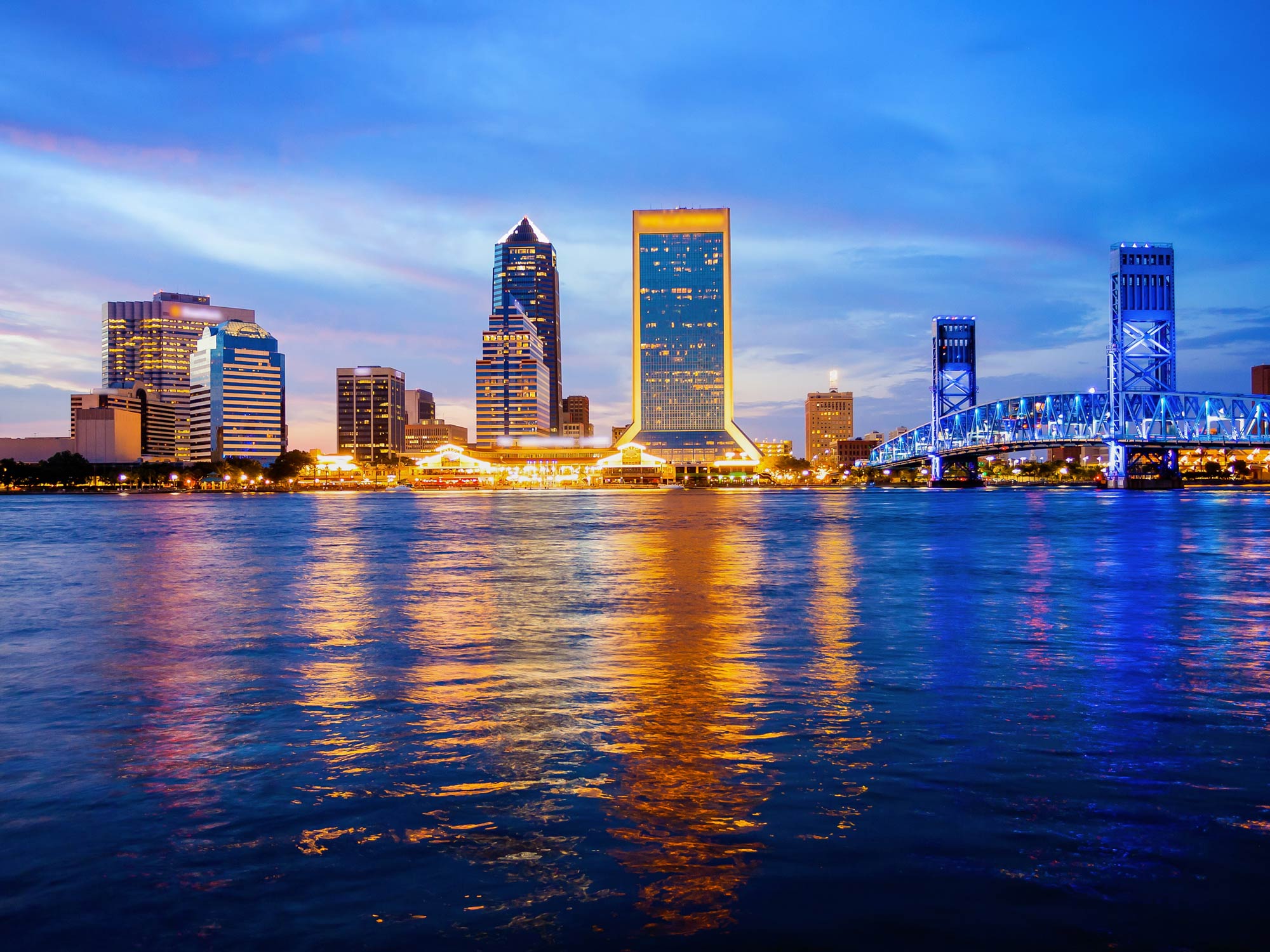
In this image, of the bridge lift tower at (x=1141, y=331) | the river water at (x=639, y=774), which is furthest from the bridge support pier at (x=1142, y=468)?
the river water at (x=639, y=774)

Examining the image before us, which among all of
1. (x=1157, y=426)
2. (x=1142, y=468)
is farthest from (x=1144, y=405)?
(x=1142, y=468)

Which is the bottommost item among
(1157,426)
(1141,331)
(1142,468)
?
(1142,468)

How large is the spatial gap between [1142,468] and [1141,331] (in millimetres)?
26685

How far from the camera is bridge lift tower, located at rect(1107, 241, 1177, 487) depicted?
16950cm

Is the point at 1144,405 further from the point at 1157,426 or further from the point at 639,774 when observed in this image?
the point at 639,774

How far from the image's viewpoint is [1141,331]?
172250 millimetres

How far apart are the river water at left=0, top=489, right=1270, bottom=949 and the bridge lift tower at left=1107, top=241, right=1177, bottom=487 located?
16633 centimetres

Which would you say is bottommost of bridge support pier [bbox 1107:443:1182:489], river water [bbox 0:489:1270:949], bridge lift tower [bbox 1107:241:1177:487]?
river water [bbox 0:489:1270:949]

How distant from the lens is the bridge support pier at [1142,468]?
166m

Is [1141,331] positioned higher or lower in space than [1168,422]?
higher

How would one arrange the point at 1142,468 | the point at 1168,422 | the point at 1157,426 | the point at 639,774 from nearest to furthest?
the point at 639,774 → the point at 1168,422 → the point at 1157,426 → the point at 1142,468

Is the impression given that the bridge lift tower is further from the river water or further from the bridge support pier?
the river water

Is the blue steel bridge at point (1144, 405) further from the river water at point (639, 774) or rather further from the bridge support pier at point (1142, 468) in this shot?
the river water at point (639, 774)

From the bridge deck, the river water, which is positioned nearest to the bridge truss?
the bridge deck
